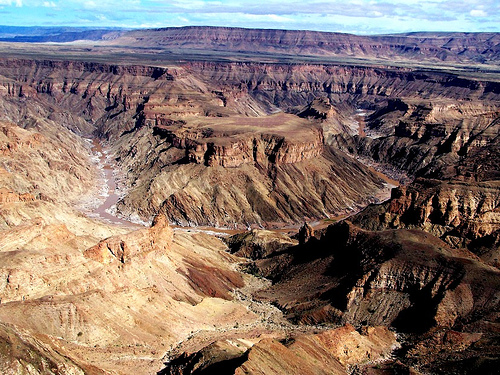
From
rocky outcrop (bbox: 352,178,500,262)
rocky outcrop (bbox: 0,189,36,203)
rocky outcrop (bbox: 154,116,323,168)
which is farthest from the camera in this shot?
rocky outcrop (bbox: 154,116,323,168)

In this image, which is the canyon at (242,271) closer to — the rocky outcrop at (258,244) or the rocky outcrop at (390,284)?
the rocky outcrop at (390,284)

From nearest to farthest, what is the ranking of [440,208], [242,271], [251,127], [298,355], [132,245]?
1. [298,355]
2. [132,245]
3. [242,271]
4. [440,208]
5. [251,127]

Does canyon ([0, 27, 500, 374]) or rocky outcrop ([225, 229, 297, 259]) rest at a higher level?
canyon ([0, 27, 500, 374])

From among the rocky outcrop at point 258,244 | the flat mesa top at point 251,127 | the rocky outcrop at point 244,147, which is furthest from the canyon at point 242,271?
the flat mesa top at point 251,127

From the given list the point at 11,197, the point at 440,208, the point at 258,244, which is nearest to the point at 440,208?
the point at 440,208

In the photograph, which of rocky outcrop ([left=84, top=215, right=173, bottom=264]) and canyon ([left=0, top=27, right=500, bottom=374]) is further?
rocky outcrop ([left=84, top=215, right=173, bottom=264])

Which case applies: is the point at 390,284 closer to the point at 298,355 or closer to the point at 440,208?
the point at 298,355

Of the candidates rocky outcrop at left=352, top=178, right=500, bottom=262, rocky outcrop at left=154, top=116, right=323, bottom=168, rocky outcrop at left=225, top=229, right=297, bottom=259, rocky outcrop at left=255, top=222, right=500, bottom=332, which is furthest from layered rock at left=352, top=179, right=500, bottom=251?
rocky outcrop at left=154, top=116, right=323, bottom=168

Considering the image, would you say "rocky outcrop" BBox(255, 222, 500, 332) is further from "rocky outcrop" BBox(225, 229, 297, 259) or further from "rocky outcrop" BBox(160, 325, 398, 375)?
"rocky outcrop" BBox(225, 229, 297, 259)

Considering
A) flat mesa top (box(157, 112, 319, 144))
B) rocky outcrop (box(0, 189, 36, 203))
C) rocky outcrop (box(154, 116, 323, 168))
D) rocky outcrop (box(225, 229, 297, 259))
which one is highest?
flat mesa top (box(157, 112, 319, 144))

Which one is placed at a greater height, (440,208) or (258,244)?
(440,208)

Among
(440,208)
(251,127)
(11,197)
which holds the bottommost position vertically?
(11,197)

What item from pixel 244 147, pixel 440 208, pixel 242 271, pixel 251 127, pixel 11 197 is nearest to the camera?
pixel 11 197
